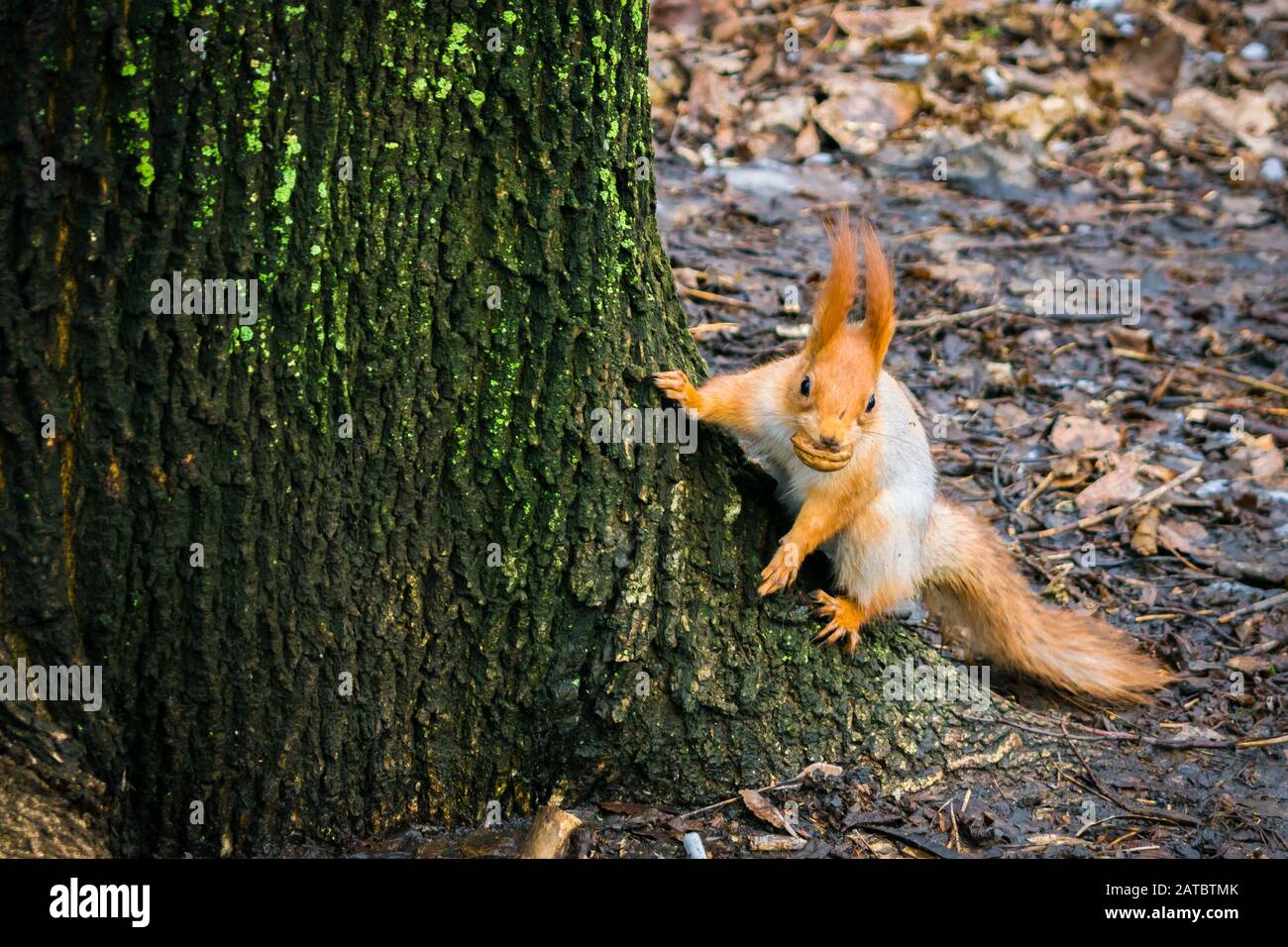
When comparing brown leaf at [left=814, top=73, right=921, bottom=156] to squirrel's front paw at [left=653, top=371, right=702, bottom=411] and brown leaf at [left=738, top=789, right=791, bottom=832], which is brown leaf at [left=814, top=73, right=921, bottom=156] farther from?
brown leaf at [left=738, top=789, right=791, bottom=832]

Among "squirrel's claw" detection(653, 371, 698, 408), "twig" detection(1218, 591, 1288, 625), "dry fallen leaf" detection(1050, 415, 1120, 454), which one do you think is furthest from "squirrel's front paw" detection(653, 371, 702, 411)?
"dry fallen leaf" detection(1050, 415, 1120, 454)

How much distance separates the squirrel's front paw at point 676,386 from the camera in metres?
3.01

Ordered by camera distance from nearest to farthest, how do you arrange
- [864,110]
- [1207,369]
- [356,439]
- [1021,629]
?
1. [356,439]
2. [1021,629]
3. [1207,369]
4. [864,110]

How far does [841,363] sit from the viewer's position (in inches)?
132

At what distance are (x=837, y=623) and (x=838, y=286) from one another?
863 millimetres

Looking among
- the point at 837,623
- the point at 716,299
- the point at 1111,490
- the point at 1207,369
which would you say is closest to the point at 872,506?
the point at 837,623

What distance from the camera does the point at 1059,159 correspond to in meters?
7.55

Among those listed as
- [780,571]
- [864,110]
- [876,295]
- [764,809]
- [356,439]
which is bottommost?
[764,809]

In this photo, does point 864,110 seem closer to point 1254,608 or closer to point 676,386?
point 1254,608

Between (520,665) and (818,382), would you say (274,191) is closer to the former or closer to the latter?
(520,665)

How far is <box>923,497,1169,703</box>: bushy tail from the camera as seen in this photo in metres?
3.82

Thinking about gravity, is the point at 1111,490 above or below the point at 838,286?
below

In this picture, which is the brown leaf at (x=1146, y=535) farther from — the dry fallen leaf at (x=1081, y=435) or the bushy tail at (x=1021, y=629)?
the bushy tail at (x=1021, y=629)
